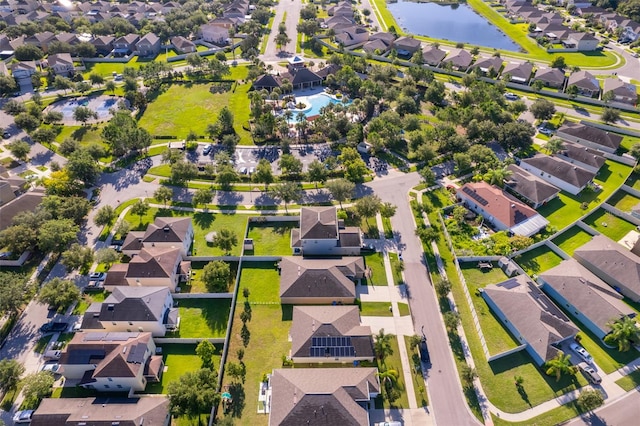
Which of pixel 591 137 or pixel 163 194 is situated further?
pixel 591 137

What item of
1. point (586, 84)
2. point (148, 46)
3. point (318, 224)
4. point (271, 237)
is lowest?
point (271, 237)

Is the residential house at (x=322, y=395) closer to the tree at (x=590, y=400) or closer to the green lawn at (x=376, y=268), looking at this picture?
the green lawn at (x=376, y=268)

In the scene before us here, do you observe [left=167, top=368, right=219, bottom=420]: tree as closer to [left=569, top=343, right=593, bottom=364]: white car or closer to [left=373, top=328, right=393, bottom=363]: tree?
[left=373, top=328, right=393, bottom=363]: tree

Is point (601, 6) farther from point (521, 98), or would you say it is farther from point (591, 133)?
point (591, 133)

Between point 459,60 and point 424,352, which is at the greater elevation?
point 459,60

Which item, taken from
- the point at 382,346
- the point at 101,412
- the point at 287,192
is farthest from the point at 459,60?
the point at 101,412

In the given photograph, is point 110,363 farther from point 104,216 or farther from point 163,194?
point 163,194

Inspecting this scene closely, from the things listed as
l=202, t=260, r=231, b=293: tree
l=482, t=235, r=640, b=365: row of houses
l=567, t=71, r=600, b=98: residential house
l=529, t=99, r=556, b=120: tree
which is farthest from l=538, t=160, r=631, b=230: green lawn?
l=202, t=260, r=231, b=293: tree
